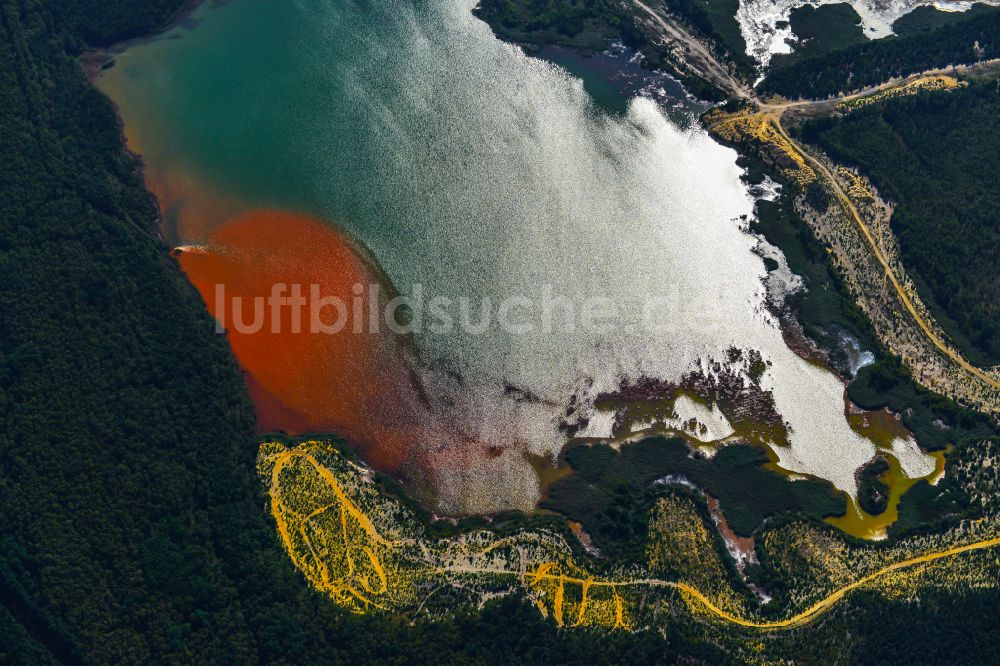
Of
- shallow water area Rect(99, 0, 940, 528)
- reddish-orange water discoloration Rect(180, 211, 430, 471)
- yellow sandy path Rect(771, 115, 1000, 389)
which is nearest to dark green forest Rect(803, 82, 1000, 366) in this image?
yellow sandy path Rect(771, 115, 1000, 389)

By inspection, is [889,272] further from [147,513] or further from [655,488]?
[147,513]

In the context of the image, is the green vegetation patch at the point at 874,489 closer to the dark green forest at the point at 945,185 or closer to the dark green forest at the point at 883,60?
the dark green forest at the point at 945,185

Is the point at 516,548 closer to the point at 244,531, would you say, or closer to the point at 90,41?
the point at 244,531

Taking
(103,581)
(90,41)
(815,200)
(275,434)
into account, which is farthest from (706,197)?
(90,41)

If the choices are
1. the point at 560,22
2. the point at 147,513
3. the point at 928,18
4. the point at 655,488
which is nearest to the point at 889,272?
the point at 655,488

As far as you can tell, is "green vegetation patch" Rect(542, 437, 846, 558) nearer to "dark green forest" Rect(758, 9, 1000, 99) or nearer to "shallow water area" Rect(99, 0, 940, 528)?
"shallow water area" Rect(99, 0, 940, 528)

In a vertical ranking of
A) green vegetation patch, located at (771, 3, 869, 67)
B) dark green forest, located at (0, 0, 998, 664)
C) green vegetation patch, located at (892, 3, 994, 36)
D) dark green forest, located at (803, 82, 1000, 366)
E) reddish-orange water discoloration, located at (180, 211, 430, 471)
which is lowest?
dark green forest, located at (0, 0, 998, 664)
